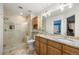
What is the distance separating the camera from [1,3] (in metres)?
1.57

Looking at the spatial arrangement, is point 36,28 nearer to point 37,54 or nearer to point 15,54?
point 37,54

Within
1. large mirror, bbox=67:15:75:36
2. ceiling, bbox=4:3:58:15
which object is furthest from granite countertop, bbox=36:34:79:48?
ceiling, bbox=4:3:58:15

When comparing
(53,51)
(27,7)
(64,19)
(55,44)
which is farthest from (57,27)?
(27,7)

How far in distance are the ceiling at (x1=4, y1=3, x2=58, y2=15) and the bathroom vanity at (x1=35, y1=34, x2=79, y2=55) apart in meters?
0.47

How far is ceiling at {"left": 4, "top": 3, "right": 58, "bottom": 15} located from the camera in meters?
1.59

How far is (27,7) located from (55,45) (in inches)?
33.3

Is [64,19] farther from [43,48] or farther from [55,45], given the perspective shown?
[43,48]

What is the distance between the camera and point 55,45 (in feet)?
5.46

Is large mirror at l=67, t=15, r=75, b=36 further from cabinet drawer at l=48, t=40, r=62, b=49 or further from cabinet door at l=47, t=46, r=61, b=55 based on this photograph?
cabinet door at l=47, t=46, r=61, b=55

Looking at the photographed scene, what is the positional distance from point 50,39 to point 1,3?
108cm

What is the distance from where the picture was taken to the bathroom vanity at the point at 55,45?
1.47 meters

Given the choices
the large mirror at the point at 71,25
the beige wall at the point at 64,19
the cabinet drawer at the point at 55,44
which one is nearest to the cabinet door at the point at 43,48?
the cabinet drawer at the point at 55,44

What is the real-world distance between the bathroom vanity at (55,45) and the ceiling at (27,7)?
1.53ft

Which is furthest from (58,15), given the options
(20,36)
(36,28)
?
(20,36)
